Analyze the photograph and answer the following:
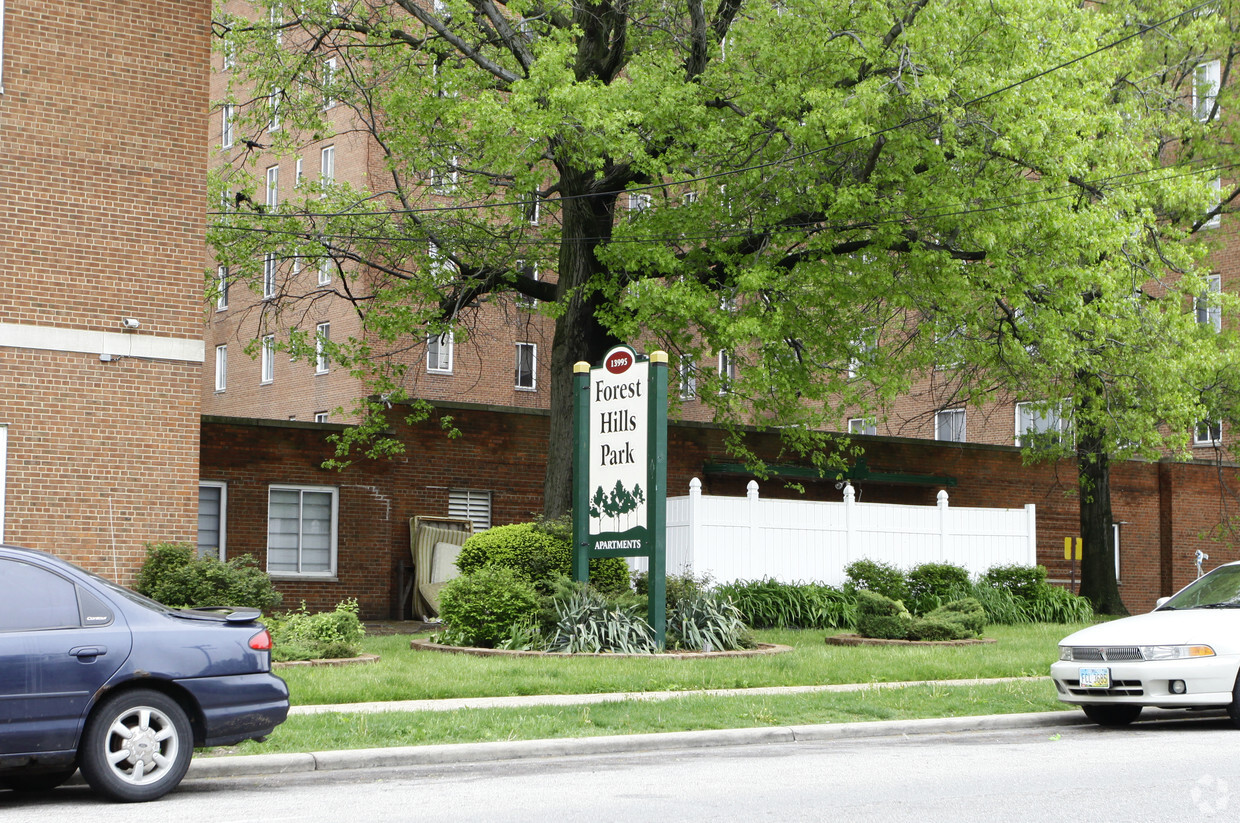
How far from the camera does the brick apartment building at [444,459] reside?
23.4 meters

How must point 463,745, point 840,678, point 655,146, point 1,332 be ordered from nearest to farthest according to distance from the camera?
point 463,745, point 840,678, point 1,332, point 655,146

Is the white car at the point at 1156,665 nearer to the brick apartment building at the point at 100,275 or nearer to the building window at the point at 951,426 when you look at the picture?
the brick apartment building at the point at 100,275

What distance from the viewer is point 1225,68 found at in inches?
1088

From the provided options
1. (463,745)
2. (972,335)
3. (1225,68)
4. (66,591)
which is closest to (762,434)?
(972,335)

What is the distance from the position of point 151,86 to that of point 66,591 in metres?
10.2

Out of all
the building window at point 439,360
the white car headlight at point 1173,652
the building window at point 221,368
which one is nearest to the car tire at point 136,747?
the white car headlight at point 1173,652

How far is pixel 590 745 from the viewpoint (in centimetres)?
1022

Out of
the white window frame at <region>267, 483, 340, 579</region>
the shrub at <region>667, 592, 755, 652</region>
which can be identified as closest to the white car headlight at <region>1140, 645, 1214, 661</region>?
the shrub at <region>667, 592, 755, 652</region>

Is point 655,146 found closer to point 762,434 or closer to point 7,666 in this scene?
point 762,434

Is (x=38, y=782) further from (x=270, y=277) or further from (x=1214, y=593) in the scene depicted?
(x=270, y=277)

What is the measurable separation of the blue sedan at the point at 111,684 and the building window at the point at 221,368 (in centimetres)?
4045

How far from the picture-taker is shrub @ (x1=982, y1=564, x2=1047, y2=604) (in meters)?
24.6

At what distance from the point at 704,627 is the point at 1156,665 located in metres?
6.51

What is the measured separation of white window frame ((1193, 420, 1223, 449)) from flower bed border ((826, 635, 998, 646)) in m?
9.71
